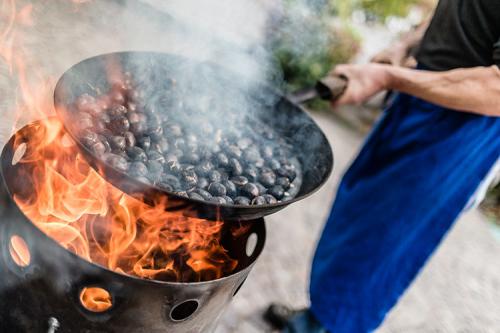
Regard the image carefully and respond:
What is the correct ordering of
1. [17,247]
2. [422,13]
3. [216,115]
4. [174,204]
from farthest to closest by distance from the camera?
1. [422,13]
2. [216,115]
3. [17,247]
4. [174,204]

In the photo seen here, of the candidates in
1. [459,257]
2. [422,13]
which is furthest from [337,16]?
[459,257]

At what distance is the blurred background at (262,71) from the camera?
3.25 meters

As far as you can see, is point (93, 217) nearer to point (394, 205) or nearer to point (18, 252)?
point (18, 252)

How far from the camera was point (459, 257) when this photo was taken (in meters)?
5.02

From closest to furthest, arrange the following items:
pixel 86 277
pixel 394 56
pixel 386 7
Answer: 1. pixel 86 277
2. pixel 394 56
3. pixel 386 7

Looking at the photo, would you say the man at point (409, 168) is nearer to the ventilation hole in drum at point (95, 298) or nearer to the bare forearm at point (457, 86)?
the bare forearm at point (457, 86)

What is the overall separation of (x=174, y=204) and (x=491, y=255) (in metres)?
5.08

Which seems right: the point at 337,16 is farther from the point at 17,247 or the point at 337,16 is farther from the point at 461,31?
the point at 17,247

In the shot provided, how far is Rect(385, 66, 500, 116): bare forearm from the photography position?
6.79 ft

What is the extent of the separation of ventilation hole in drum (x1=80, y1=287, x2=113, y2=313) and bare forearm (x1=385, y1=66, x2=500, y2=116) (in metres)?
1.73

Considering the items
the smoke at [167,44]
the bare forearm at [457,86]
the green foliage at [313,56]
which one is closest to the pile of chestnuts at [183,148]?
the smoke at [167,44]

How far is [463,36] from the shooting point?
7.54 ft

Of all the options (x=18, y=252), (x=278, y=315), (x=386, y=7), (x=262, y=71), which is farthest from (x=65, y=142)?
(x=386, y=7)

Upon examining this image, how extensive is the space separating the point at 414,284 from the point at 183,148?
3340mm
